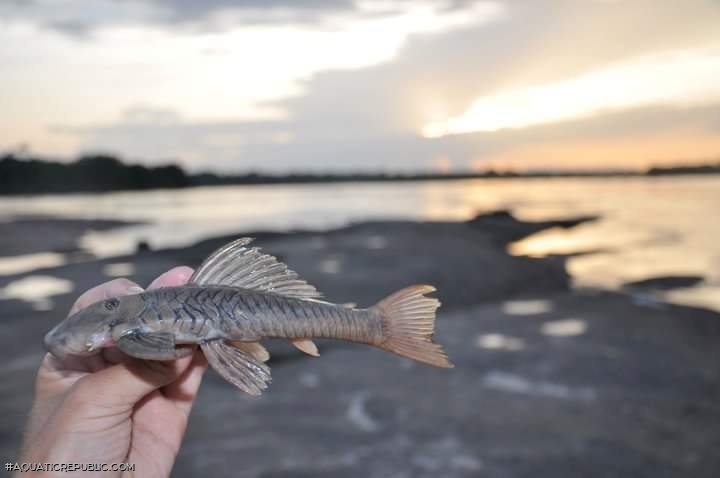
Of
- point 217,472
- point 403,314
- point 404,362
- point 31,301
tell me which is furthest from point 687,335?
point 31,301

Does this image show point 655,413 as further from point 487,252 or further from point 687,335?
point 487,252

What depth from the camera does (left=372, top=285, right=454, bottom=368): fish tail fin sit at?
3.09 m

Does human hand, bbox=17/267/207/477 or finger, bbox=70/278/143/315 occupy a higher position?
finger, bbox=70/278/143/315

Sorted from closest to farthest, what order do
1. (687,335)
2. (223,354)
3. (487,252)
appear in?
(223,354) < (687,335) < (487,252)

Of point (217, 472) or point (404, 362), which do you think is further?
point (404, 362)

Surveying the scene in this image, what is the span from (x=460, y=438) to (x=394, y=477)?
1.39 m

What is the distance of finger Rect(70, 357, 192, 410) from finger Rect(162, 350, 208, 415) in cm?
67

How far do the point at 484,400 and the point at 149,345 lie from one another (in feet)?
28.5

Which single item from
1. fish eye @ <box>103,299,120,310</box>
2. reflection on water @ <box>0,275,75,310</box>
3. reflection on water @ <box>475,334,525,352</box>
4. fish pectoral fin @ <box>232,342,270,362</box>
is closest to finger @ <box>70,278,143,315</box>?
fish eye @ <box>103,299,120,310</box>

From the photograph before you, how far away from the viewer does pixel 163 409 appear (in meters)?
3.84

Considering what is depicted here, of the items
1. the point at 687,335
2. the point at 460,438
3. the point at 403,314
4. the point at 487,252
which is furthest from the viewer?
the point at 487,252

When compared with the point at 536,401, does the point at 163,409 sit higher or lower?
higher

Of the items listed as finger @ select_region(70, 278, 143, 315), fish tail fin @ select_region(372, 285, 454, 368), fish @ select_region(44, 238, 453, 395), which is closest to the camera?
fish @ select_region(44, 238, 453, 395)

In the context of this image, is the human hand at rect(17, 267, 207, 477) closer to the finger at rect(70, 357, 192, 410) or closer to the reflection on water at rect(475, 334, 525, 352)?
the finger at rect(70, 357, 192, 410)
